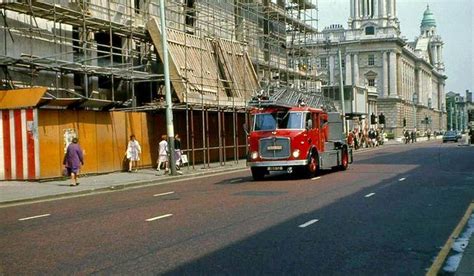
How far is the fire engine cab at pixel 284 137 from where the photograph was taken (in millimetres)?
22797

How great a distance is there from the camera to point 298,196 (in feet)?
53.9

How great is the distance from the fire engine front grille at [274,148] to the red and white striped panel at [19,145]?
8.33 meters

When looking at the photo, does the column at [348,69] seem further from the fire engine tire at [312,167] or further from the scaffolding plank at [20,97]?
the scaffolding plank at [20,97]

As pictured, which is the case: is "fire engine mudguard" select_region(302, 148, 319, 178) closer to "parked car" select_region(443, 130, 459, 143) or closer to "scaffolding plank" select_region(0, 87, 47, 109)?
"scaffolding plank" select_region(0, 87, 47, 109)

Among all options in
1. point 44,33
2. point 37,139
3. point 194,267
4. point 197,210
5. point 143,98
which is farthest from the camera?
point 143,98

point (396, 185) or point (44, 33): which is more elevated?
point (44, 33)

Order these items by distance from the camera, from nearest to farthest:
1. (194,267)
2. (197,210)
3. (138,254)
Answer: (194,267)
(138,254)
(197,210)

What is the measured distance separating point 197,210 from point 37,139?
446 inches

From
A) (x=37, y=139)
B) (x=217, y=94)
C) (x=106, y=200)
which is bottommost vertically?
(x=106, y=200)

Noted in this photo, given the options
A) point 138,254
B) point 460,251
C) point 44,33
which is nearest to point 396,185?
point 460,251

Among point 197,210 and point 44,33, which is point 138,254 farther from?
point 44,33

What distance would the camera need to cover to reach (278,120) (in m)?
23.4

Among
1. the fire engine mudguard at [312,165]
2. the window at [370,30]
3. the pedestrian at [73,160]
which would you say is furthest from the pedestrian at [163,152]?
the window at [370,30]

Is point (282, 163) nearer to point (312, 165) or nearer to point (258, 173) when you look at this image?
point (258, 173)
